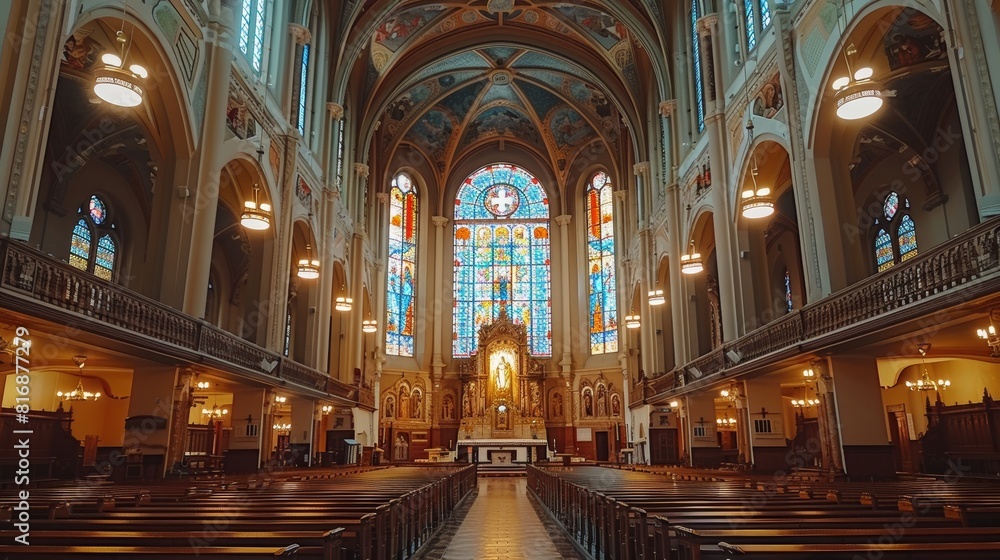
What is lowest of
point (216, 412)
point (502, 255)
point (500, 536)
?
point (500, 536)

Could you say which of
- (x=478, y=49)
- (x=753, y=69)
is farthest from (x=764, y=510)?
(x=478, y=49)

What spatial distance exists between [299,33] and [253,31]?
2813mm

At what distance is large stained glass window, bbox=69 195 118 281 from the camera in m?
19.6

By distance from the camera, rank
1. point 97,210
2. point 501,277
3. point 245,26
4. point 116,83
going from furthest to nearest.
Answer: point 501,277
point 97,210
point 245,26
point 116,83

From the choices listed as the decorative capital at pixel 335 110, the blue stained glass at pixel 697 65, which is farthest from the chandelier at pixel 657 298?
the decorative capital at pixel 335 110

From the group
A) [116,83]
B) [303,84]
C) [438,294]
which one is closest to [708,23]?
[303,84]

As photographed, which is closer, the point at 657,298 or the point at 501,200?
the point at 657,298

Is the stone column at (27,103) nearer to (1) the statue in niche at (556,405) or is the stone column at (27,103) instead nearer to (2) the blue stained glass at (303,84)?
(2) the blue stained glass at (303,84)

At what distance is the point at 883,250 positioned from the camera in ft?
66.3

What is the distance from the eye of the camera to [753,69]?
1727 centimetres

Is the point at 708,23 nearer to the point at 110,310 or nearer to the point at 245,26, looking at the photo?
the point at 245,26

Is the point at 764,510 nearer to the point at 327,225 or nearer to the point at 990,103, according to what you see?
the point at 990,103

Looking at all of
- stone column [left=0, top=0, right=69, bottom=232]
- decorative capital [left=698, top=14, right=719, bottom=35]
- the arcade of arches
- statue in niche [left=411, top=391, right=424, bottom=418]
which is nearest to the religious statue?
the arcade of arches

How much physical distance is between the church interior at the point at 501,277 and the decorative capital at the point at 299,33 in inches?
11.8
